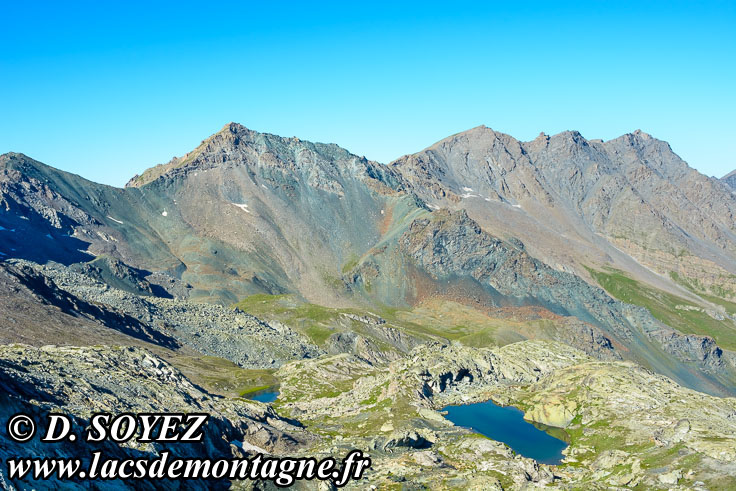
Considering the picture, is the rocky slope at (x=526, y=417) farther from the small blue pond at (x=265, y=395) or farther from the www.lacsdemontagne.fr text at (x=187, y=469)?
the www.lacsdemontagne.fr text at (x=187, y=469)

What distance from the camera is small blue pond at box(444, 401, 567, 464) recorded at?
12306 cm

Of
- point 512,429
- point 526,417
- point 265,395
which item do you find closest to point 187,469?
point 512,429

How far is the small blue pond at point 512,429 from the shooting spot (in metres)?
123

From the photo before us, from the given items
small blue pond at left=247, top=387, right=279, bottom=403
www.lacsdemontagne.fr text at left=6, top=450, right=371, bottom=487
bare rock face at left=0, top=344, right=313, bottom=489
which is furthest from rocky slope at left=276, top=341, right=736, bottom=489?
bare rock face at left=0, top=344, right=313, bottom=489

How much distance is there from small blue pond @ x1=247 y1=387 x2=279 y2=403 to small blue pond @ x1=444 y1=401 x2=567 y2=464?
51.8 metres

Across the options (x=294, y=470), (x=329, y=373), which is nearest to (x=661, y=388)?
(x=329, y=373)

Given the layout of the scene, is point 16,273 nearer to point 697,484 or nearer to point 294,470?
point 294,470

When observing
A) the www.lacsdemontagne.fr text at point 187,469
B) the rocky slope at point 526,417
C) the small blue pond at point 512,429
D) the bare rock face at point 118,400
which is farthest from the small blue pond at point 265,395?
the www.lacsdemontagne.fr text at point 187,469

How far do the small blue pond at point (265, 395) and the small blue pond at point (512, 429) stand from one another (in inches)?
2041

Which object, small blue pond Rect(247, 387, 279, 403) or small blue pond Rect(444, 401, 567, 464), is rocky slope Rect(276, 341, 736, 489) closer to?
small blue pond Rect(444, 401, 567, 464)

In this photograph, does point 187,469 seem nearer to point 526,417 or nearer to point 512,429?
point 512,429

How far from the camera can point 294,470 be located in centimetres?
7475

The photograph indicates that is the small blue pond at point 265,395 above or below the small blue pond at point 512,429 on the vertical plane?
below

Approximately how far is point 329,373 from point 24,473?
142670mm
